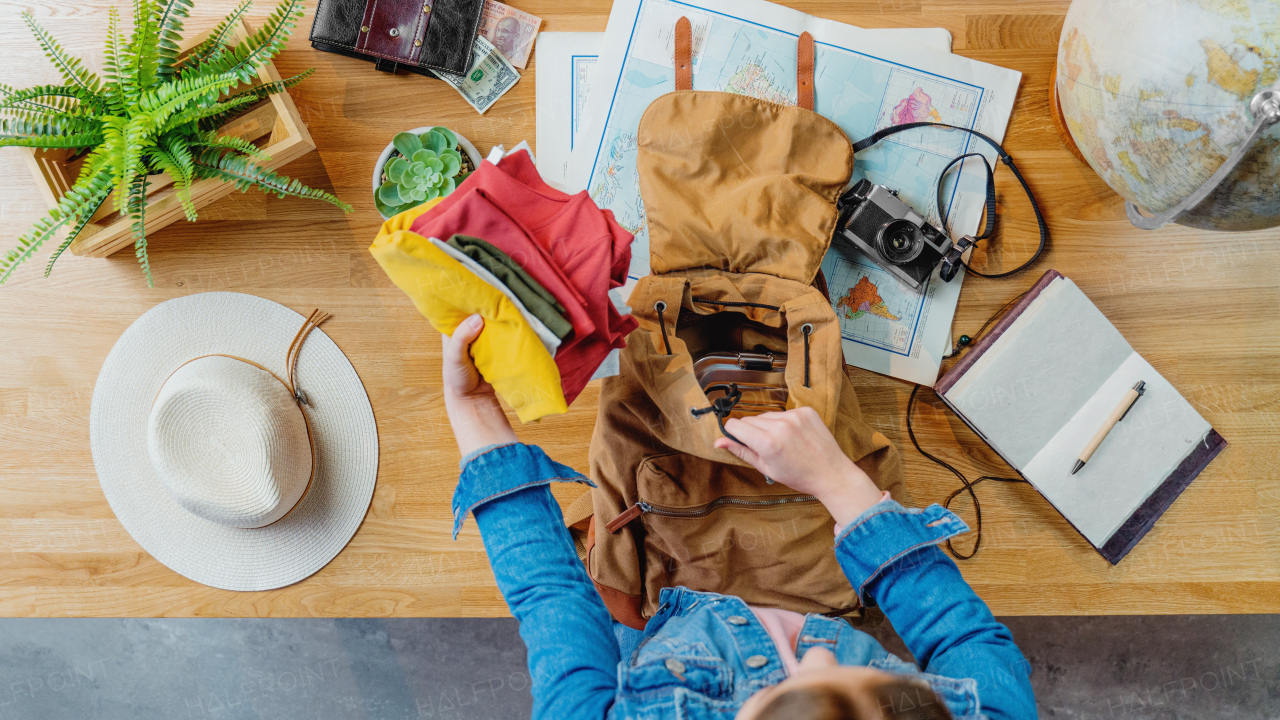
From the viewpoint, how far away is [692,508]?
0.90 metres

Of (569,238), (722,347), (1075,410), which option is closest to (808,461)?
(722,347)

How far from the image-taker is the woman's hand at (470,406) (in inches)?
27.5

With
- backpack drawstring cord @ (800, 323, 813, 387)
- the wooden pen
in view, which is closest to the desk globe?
the wooden pen

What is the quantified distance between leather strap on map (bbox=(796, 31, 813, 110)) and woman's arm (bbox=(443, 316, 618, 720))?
631 mm

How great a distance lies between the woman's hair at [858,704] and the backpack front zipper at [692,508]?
378mm

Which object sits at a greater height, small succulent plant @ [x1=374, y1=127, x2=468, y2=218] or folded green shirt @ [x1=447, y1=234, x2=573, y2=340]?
folded green shirt @ [x1=447, y1=234, x2=573, y2=340]

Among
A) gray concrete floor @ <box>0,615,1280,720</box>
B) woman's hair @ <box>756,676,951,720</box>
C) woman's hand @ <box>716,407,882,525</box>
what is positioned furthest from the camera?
gray concrete floor @ <box>0,615,1280,720</box>

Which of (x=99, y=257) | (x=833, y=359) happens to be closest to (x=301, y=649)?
(x=99, y=257)

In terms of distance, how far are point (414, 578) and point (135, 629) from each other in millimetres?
938

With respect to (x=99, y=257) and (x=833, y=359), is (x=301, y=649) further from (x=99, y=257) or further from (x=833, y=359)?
(x=833, y=359)

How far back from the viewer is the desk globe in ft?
2.09

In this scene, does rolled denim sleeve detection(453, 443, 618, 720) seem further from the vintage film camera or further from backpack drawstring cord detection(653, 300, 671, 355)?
the vintage film camera

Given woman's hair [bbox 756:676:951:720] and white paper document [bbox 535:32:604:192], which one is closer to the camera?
woman's hair [bbox 756:676:951:720]

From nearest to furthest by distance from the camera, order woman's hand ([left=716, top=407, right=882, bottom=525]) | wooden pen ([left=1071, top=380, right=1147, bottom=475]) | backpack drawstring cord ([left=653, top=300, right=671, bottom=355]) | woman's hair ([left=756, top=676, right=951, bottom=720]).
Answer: woman's hair ([left=756, top=676, right=951, bottom=720]) < woman's hand ([left=716, top=407, right=882, bottom=525]) < backpack drawstring cord ([left=653, top=300, right=671, bottom=355]) < wooden pen ([left=1071, top=380, right=1147, bottom=475])
